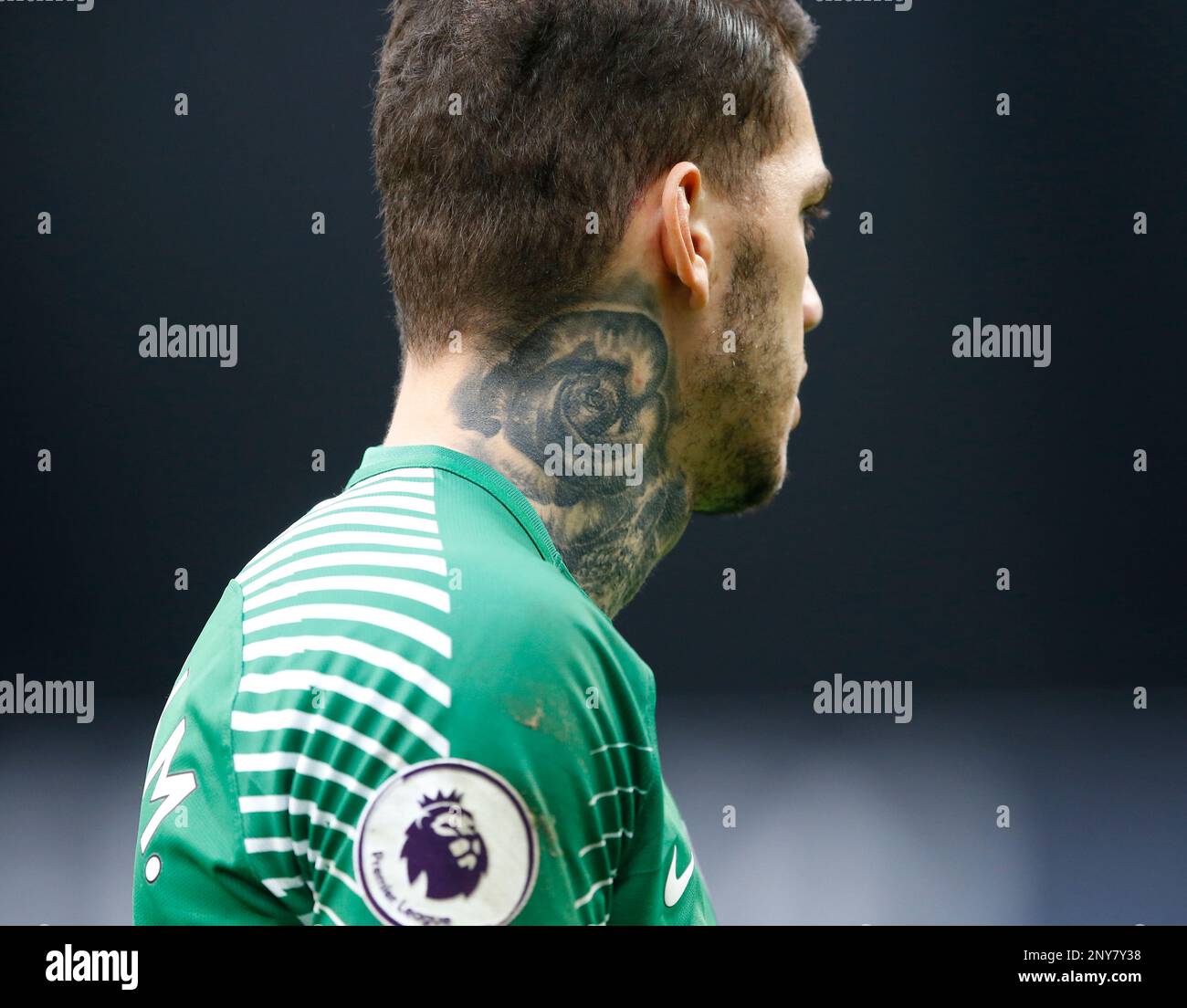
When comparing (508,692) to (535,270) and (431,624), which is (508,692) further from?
(535,270)

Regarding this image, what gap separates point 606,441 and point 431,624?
1.61ft

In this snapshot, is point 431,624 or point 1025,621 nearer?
point 431,624

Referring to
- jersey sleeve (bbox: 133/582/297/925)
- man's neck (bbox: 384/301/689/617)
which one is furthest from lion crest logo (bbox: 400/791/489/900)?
man's neck (bbox: 384/301/689/617)

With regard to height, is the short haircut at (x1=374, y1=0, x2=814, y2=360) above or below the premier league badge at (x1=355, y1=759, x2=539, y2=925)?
above

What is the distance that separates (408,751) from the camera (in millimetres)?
989

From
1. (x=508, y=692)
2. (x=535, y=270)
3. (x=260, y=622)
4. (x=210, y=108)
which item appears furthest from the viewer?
(x=210, y=108)

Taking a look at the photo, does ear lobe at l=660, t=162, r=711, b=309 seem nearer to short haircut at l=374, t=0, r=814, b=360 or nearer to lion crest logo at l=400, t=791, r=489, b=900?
short haircut at l=374, t=0, r=814, b=360

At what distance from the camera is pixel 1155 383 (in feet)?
14.3

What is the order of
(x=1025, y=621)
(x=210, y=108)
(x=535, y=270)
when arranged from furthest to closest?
(x=1025, y=621)
(x=210, y=108)
(x=535, y=270)

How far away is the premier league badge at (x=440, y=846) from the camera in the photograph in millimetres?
979

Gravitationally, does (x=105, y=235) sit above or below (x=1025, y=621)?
above

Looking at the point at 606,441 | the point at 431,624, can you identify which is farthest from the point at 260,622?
the point at 606,441

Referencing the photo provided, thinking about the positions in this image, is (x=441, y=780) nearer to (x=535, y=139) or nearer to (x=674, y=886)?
(x=674, y=886)

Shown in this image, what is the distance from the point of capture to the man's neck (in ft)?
4.48
